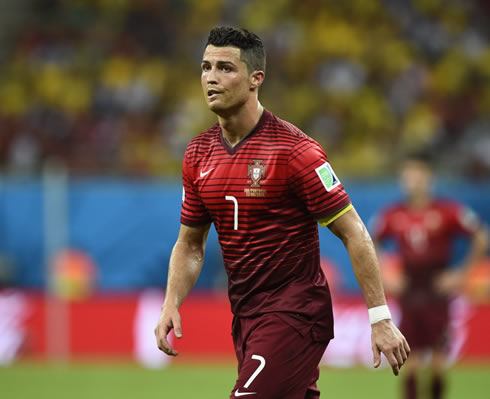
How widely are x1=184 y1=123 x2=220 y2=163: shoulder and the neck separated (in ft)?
0.44

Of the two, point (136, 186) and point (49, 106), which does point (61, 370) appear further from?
point (49, 106)

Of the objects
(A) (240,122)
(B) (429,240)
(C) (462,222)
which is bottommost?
(B) (429,240)

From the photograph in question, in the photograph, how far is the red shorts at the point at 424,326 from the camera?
27.3 feet

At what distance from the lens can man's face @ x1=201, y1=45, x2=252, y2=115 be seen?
4.33 metres

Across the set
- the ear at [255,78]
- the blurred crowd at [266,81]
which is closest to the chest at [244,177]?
the ear at [255,78]

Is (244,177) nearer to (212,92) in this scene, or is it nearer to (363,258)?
(212,92)

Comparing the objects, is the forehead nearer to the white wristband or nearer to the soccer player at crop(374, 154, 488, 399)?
the white wristband

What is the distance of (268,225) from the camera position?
14.4 feet

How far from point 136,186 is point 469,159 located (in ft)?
17.5

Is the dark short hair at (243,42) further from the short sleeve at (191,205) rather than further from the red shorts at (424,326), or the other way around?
the red shorts at (424,326)

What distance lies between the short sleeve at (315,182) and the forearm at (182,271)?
861mm

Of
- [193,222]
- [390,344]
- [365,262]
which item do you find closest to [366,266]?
[365,262]

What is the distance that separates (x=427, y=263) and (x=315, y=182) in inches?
176

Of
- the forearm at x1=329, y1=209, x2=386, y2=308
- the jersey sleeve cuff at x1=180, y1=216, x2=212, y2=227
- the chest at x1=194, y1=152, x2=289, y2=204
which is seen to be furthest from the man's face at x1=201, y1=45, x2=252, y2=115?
the forearm at x1=329, y1=209, x2=386, y2=308
